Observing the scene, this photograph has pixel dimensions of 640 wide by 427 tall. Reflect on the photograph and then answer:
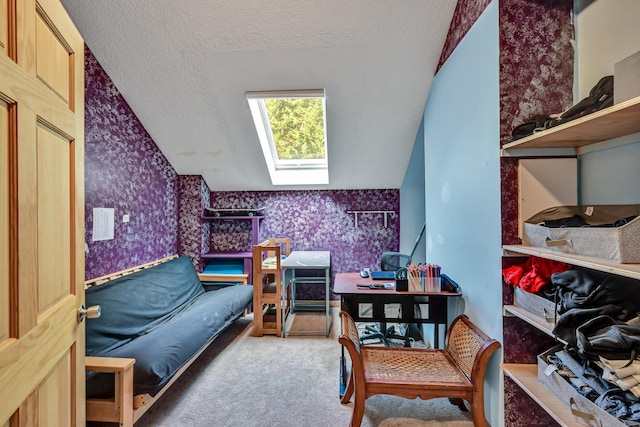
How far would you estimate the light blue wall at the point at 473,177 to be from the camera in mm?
1527

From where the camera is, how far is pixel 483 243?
1646mm

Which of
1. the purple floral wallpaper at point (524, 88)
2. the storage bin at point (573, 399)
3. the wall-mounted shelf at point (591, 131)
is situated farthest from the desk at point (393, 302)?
the wall-mounted shelf at point (591, 131)

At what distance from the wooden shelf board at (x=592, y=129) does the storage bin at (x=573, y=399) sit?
958 mm

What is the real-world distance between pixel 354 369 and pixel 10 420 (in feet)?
4.34

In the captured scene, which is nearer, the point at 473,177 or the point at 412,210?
the point at 473,177

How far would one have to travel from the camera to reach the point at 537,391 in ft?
4.07

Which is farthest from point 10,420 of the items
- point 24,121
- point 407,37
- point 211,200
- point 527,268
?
point 211,200

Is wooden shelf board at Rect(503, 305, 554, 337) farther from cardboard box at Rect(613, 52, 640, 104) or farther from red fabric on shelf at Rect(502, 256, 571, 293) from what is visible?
cardboard box at Rect(613, 52, 640, 104)

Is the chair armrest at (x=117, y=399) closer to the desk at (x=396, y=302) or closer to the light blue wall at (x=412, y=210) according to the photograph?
A: the desk at (x=396, y=302)

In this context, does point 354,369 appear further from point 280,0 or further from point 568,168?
point 280,0

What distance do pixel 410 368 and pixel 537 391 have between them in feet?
2.14

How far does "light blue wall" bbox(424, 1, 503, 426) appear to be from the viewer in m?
1.53

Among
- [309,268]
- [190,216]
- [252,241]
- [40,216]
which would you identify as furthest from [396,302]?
[190,216]

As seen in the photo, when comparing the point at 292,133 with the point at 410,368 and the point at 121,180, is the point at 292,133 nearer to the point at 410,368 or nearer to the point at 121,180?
the point at 121,180
